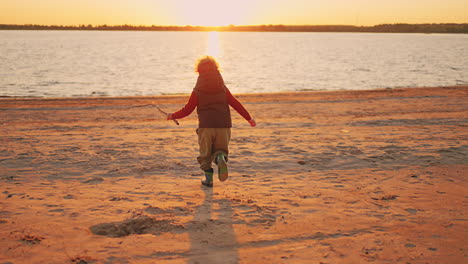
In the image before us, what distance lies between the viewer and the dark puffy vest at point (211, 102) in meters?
5.29

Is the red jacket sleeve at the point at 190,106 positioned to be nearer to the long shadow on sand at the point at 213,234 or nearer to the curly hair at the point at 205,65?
the curly hair at the point at 205,65

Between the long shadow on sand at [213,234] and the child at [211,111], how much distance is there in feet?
1.57

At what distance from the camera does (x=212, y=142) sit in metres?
5.48

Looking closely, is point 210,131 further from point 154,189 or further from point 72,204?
point 72,204

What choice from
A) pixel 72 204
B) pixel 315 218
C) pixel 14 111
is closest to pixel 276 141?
pixel 315 218

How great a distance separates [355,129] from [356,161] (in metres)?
2.82

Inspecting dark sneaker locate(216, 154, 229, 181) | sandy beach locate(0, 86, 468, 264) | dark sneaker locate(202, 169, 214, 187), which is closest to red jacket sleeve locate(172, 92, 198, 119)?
dark sneaker locate(216, 154, 229, 181)

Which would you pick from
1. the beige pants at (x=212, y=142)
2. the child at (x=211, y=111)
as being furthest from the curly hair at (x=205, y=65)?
the beige pants at (x=212, y=142)

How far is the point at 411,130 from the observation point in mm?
9359

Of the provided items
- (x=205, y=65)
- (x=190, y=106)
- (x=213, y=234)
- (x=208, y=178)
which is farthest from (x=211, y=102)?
(x=213, y=234)

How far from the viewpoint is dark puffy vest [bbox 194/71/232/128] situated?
17.4 ft

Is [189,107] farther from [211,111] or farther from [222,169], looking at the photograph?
[222,169]

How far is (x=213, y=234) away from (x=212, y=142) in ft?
5.24

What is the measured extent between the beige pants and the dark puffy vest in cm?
8
